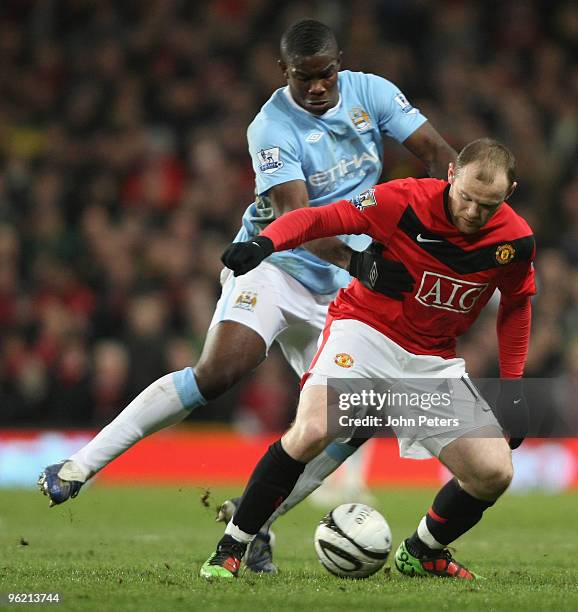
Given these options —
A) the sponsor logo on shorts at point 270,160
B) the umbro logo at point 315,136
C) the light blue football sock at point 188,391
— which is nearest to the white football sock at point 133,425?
the light blue football sock at point 188,391

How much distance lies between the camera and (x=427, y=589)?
15.3 feet

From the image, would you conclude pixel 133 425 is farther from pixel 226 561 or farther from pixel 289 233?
pixel 289 233

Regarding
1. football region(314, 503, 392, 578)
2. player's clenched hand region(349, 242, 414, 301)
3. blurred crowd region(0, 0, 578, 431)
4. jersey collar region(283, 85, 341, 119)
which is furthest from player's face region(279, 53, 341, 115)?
blurred crowd region(0, 0, 578, 431)

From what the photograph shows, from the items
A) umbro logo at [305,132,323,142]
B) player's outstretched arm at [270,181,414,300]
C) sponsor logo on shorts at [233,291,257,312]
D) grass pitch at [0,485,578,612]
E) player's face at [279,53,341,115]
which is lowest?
grass pitch at [0,485,578,612]

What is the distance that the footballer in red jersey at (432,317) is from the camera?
15.6 ft

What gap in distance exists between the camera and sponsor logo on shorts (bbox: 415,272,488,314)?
16.2ft

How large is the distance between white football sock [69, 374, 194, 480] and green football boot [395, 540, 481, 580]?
1179 millimetres

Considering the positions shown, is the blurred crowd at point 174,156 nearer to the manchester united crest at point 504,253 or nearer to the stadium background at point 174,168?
the stadium background at point 174,168

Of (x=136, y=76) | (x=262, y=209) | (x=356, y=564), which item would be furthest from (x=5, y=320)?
(x=356, y=564)

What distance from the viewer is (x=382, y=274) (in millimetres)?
5004

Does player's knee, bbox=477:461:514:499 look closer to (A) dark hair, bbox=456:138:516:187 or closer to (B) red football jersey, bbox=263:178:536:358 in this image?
(B) red football jersey, bbox=263:178:536:358

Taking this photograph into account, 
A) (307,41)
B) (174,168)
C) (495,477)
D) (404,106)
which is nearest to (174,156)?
(174,168)

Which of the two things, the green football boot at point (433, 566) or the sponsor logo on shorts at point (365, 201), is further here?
the green football boot at point (433, 566)

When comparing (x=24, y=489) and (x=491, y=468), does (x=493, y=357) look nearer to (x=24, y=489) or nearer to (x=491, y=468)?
(x=24, y=489)
